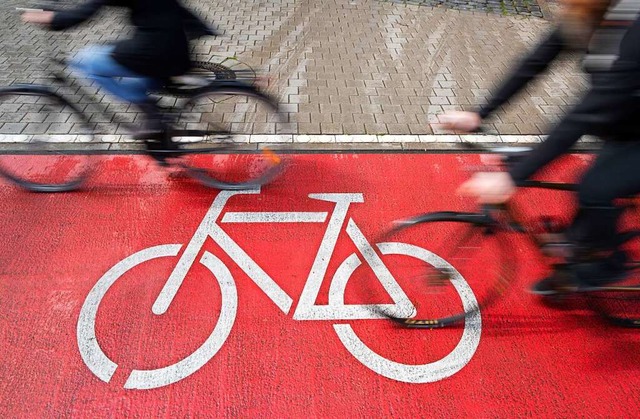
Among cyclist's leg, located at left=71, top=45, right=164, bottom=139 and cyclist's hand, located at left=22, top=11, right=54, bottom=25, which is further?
cyclist's leg, located at left=71, top=45, right=164, bottom=139

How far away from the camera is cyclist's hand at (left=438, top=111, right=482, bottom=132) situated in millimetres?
2555

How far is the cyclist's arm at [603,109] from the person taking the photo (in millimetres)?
1844

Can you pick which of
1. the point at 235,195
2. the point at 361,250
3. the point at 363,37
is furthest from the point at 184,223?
the point at 363,37

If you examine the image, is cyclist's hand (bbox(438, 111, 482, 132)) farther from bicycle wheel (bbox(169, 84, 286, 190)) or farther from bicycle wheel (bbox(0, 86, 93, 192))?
bicycle wheel (bbox(0, 86, 93, 192))

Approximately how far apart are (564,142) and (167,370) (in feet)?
9.07

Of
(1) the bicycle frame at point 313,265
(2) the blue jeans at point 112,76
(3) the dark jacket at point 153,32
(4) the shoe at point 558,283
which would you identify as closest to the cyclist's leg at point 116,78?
(2) the blue jeans at point 112,76

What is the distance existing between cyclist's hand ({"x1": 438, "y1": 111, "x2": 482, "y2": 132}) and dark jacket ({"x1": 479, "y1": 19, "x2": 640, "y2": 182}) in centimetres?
26

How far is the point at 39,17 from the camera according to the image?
314cm

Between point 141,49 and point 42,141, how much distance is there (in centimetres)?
226

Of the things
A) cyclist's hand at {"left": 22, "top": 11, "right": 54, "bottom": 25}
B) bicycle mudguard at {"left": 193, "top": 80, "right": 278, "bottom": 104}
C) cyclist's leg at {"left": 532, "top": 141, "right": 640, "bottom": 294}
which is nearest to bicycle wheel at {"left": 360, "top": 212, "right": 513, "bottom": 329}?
cyclist's leg at {"left": 532, "top": 141, "right": 640, "bottom": 294}

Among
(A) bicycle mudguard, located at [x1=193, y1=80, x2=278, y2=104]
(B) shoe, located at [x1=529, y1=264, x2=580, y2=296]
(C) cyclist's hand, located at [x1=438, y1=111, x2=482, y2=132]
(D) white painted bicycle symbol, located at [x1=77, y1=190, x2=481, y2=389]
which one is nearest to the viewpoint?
(C) cyclist's hand, located at [x1=438, y1=111, x2=482, y2=132]

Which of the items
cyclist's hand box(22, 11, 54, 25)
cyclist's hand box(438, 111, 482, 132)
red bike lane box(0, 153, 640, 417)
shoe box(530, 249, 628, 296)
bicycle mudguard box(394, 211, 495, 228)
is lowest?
red bike lane box(0, 153, 640, 417)

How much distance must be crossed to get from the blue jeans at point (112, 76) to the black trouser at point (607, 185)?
3.37 metres

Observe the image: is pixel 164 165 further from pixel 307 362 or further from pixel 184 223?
pixel 307 362
